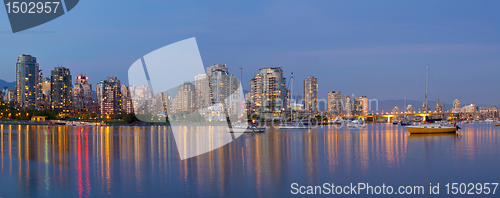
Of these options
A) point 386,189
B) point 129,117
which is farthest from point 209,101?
point 386,189

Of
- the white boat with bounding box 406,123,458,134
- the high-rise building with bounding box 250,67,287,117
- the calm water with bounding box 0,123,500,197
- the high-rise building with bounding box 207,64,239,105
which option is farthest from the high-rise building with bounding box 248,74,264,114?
the calm water with bounding box 0,123,500,197

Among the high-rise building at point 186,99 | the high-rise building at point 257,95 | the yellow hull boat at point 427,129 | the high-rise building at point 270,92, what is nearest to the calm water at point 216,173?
the yellow hull boat at point 427,129

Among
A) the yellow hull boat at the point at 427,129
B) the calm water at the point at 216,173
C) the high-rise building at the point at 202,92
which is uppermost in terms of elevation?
the high-rise building at the point at 202,92

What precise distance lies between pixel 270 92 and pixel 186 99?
4083cm

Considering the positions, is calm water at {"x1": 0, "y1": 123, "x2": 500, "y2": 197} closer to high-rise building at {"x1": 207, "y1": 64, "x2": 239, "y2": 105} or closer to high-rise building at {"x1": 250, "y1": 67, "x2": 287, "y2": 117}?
high-rise building at {"x1": 207, "y1": 64, "x2": 239, "y2": 105}

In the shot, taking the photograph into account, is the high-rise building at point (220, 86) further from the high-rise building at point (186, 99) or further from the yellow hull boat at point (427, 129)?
the yellow hull boat at point (427, 129)

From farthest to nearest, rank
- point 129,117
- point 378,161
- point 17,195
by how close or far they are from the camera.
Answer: point 129,117 → point 378,161 → point 17,195

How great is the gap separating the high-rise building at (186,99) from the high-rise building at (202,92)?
8820 mm

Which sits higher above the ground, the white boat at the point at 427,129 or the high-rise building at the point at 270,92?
the high-rise building at the point at 270,92

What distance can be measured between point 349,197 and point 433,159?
14916mm

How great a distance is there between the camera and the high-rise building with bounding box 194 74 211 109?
141875 mm

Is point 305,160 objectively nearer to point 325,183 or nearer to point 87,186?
point 325,183

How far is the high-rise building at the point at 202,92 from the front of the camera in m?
142

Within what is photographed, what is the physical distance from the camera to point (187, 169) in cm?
2142
